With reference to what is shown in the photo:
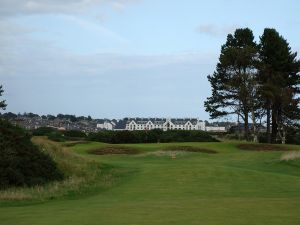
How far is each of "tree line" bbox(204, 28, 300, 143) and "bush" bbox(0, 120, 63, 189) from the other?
37440mm

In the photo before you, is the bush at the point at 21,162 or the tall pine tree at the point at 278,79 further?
the tall pine tree at the point at 278,79

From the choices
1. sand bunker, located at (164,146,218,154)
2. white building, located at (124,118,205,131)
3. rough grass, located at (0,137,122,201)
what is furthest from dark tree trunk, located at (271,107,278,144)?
white building, located at (124,118,205,131)

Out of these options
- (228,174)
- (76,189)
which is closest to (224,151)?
(228,174)

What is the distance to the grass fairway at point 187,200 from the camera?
1067 centimetres

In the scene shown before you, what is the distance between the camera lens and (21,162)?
22750 millimetres

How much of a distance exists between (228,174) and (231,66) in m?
37.1

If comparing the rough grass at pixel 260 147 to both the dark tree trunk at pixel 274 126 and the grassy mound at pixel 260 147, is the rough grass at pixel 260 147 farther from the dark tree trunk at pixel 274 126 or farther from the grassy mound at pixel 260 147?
the dark tree trunk at pixel 274 126

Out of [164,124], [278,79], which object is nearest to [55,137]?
[278,79]

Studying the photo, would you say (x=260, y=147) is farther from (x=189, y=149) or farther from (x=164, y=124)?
(x=164, y=124)

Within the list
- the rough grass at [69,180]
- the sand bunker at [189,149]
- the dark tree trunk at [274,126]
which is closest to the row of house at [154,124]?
the dark tree trunk at [274,126]

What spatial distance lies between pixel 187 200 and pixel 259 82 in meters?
46.6

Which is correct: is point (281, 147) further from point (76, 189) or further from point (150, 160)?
point (76, 189)

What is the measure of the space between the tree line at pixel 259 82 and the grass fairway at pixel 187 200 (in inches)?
840

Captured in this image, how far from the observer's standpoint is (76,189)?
2069 cm
